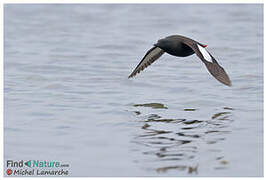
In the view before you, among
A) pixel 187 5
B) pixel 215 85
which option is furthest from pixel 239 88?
pixel 187 5

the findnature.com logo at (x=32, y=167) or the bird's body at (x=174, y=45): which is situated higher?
the bird's body at (x=174, y=45)

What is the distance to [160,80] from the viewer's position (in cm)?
1015

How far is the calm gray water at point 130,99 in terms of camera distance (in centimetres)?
620

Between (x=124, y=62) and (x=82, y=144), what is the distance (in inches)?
210

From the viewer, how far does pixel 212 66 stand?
24.6 feet

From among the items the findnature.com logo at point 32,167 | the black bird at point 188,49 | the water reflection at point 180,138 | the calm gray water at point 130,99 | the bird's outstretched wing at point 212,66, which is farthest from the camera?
the black bird at point 188,49

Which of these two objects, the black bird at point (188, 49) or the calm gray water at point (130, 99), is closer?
the calm gray water at point (130, 99)

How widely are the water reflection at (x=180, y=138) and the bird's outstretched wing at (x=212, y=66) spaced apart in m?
0.59

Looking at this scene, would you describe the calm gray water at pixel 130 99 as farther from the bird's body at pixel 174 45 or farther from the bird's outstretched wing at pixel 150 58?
the bird's body at pixel 174 45

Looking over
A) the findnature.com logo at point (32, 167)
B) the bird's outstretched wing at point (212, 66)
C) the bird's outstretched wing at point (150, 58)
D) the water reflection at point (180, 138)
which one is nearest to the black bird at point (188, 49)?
the bird's outstretched wing at point (212, 66)

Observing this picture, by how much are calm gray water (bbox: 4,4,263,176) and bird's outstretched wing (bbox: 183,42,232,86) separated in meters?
0.59

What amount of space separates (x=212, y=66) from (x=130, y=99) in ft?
5.88

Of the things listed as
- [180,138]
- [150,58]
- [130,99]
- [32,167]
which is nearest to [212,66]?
[180,138]

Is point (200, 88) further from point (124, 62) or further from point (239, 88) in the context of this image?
point (124, 62)
